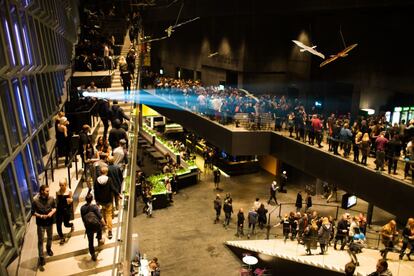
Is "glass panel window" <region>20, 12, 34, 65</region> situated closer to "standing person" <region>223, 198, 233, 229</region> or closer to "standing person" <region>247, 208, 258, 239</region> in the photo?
"standing person" <region>247, 208, 258, 239</region>

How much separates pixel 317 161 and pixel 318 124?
5.45ft

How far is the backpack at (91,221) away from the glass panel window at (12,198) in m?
1.06

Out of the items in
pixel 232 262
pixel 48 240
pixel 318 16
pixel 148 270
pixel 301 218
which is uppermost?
pixel 318 16

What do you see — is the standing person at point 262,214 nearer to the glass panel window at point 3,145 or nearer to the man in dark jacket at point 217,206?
the man in dark jacket at point 217,206

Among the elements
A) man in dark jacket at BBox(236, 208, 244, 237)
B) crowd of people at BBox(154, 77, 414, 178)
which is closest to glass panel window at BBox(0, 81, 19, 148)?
crowd of people at BBox(154, 77, 414, 178)

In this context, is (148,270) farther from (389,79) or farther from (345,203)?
(389,79)

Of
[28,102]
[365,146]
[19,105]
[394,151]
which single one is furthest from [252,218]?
[19,105]

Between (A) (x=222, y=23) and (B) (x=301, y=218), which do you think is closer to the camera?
(B) (x=301, y=218)

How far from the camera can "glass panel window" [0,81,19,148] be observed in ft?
22.7

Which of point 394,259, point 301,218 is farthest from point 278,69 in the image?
point 394,259

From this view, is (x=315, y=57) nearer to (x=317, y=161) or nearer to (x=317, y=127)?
(x=317, y=127)

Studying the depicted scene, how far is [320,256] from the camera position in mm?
14055

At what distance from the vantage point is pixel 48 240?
7.49 meters

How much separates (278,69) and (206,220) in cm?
1273
